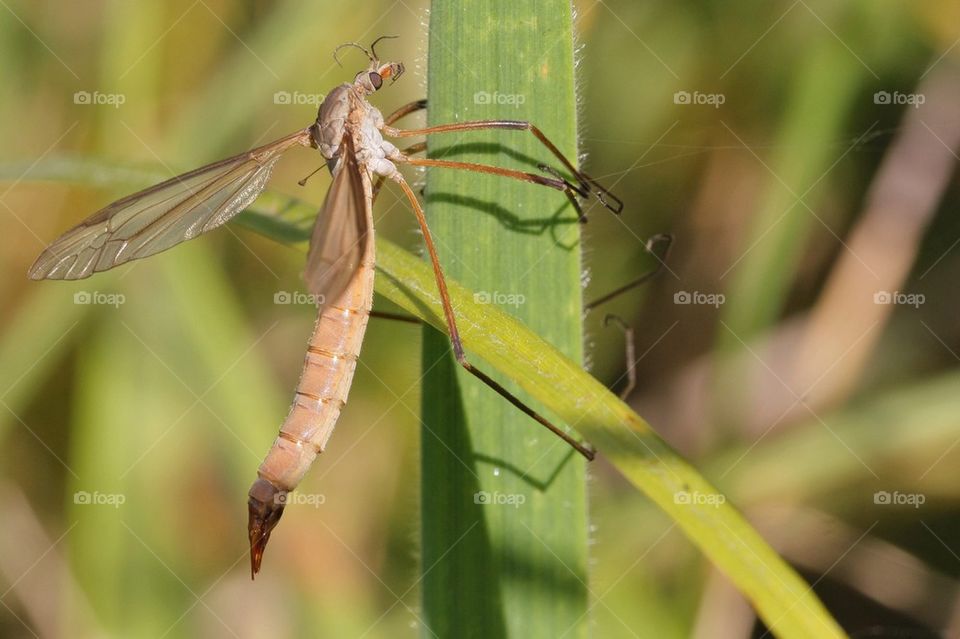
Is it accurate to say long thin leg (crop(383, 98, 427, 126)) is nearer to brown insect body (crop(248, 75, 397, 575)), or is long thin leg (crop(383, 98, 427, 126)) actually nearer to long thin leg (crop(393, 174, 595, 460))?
brown insect body (crop(248, 75, 397, 575))

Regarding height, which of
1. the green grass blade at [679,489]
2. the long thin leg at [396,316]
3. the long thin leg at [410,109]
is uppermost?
the long thin leg at [410,109]

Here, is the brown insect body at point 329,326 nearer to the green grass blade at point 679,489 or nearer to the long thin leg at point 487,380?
the long thin leg at point 487,380

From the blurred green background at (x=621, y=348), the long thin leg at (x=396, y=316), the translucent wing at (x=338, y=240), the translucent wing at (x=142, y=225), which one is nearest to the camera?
the translucent wing at (x=338, y=240)

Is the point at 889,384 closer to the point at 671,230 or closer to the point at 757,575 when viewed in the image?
the point at 671,230

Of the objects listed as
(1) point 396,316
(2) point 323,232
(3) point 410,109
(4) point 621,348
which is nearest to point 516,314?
(2) point 323,232

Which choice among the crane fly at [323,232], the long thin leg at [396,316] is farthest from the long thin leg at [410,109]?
the long thin leg at [396,316]

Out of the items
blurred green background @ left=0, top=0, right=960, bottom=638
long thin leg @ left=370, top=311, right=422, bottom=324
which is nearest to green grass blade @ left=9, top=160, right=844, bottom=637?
long thin leg @ left=370, top=311, right=422, bottom=324
